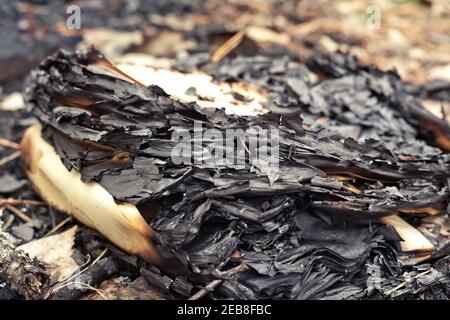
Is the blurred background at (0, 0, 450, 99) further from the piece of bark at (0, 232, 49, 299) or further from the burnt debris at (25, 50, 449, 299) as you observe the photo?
the piece of bark at (0, 232, 49, 299)

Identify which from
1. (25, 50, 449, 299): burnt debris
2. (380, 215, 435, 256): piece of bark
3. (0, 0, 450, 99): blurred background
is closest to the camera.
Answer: (25, 50, 449, 299): burnt debris

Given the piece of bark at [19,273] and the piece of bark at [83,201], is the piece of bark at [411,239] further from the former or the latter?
the piece of bark at [19,273]

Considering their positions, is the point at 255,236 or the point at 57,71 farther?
the point at 57,71

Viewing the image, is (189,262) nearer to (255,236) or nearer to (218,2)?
(255,236)

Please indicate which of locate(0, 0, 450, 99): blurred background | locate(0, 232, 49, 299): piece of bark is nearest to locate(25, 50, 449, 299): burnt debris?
locate(0, 232, 49, 299): piece of bark

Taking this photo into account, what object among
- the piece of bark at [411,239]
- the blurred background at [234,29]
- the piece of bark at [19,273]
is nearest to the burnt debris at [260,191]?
the piece of bark at [411,239]

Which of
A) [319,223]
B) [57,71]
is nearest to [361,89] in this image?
[319,223]
